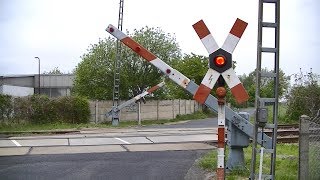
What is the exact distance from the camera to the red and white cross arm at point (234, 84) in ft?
18.7

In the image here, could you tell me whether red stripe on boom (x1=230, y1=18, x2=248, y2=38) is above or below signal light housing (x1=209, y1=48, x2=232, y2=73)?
above

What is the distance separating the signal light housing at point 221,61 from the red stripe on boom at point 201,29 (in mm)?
294

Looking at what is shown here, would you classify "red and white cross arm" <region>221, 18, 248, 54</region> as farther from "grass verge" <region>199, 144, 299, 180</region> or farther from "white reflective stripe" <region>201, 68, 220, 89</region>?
"grass verge" <region>199, 144, 299, 180</region>

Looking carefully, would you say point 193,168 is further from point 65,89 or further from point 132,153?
point 65,89

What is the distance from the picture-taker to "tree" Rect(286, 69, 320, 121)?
2306cm

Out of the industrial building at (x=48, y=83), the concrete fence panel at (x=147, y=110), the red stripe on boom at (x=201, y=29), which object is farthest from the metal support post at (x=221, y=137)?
the industrial building at (x=48, y=83)

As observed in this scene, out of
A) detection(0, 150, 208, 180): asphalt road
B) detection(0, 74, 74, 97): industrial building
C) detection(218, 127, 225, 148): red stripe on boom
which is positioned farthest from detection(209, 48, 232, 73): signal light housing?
detection(0, 74, 74, 97): industrial building

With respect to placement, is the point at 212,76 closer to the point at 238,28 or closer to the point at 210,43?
the point at 210,43

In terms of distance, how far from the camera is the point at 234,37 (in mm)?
5754

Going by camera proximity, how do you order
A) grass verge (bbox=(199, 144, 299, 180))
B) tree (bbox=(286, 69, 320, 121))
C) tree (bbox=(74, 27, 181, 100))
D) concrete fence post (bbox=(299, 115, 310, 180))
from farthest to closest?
1. tree (bbox=(74, 27, 181, 100))
2. tree (bbox=(286, 69, 320, 121))
3. grass verge (bbox=(199, 144, 299, 180))
4. concrete fence post (bbox=(299, 115, 310, 180))

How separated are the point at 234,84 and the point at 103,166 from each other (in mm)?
4953

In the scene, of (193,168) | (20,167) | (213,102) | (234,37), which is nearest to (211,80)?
(234,37)

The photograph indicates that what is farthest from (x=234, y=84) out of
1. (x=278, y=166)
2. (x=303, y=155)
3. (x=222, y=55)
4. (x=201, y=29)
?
(x=278, y=166)

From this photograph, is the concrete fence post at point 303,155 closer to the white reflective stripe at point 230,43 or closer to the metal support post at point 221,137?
the metal support post at point 221,137
